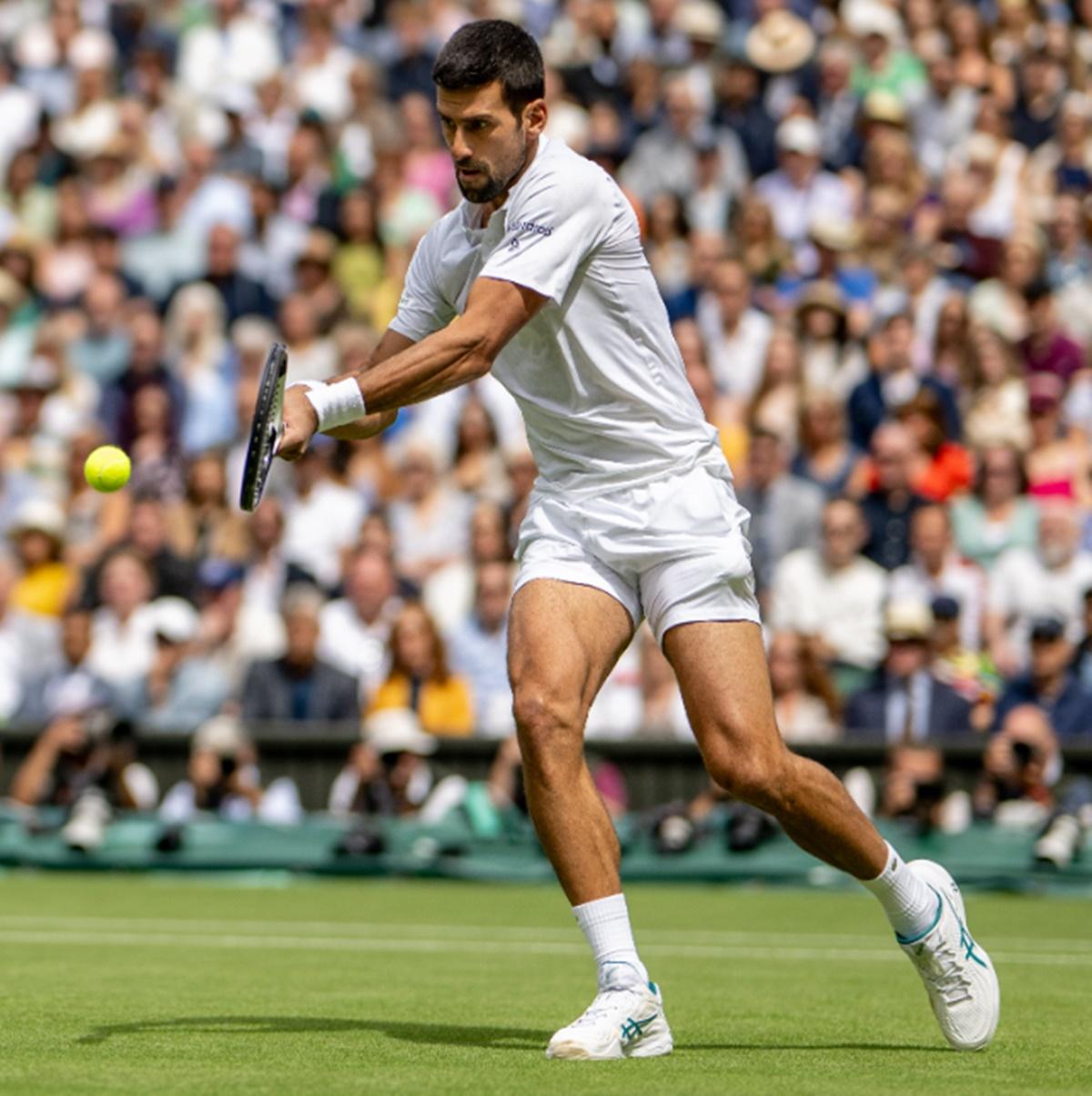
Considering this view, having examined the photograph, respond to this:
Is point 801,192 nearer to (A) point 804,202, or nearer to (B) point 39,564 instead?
(A) point 804,202

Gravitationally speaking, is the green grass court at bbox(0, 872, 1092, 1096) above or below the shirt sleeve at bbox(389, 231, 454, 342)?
below

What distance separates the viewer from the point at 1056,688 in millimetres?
13180

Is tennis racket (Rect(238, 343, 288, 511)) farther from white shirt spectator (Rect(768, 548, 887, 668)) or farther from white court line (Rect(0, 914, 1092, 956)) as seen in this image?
white shirt spectator (Rect(768, 548, 887, 668))

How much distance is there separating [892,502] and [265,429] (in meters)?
9.04

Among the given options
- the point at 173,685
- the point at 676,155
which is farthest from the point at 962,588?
the point at 676,155

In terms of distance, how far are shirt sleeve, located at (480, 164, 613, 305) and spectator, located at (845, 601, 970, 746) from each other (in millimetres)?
7330

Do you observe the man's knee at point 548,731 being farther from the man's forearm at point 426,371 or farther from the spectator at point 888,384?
the spectator at point 888,384

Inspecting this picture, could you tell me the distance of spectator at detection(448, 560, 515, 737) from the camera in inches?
571

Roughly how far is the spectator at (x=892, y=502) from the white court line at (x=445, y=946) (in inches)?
185

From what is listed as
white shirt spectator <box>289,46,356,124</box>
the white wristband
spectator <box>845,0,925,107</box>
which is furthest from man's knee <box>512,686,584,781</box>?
white shirt spectator <box>289,46,356,124</box>

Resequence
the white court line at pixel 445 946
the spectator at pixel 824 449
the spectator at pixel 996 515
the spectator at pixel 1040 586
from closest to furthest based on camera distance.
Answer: the white court line at pixel 445 946, the spectator at pixel 1040 586, the spectator at pixel 996 515, the spectator at pixel 824 449

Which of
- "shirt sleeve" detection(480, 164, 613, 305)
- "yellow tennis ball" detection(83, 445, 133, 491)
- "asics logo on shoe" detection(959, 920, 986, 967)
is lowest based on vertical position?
"asics logo on shoe" detection(959, 920, 986, 967)

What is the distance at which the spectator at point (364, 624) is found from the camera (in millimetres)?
14852

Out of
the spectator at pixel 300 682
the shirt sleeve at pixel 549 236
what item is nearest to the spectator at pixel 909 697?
the spectator at pixel 300 682
